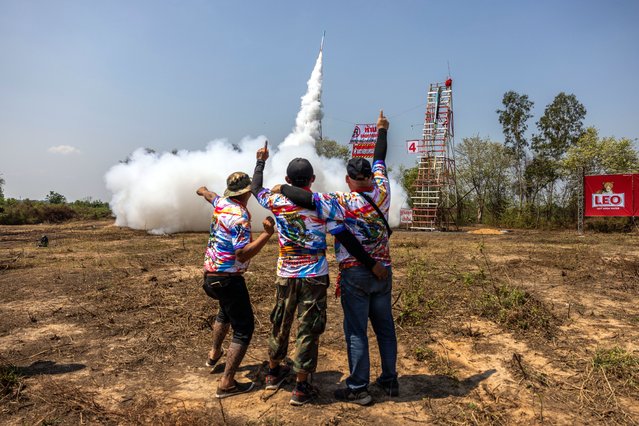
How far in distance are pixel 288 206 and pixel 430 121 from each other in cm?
2599

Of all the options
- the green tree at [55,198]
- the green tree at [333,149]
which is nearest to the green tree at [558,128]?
the green tree at [333,149]

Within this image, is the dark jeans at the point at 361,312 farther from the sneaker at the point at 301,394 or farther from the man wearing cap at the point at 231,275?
the man wearing cap at the point at 231,275

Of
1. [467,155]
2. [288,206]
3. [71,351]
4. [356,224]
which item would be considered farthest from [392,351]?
[467,155]

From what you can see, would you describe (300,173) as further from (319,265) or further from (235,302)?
(235,302)

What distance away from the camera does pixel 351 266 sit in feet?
11.7

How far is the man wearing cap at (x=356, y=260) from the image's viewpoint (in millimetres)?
3541

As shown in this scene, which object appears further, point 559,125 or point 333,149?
point 333,149

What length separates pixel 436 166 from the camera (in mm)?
27203

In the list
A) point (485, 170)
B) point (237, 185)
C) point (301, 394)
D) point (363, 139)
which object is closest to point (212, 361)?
point (301, 394)

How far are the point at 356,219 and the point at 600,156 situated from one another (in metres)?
29.3

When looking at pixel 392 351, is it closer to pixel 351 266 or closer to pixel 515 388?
pixel 351 266

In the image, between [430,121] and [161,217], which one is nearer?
[161,217]

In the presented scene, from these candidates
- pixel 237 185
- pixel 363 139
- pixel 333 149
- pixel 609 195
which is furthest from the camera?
pixel 333 149

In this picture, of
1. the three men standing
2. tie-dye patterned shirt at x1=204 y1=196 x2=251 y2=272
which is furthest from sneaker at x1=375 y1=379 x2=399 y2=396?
tie-dye patterned shirt at x1=204 y1=196 x2=251 y2=272
